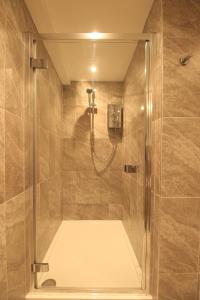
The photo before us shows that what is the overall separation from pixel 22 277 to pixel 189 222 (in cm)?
104

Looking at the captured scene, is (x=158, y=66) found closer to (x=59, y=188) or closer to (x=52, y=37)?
(x=52, y=37)

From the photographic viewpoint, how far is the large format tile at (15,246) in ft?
3.17

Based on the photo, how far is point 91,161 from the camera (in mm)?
2340

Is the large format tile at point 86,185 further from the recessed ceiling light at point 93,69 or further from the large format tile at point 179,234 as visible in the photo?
the large format tile at point 179,234

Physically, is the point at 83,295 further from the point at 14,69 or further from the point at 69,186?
the point at 14,69

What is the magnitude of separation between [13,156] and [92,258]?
113 centimetres

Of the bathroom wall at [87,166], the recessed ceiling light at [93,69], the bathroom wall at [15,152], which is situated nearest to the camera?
the bathroom wall at [15,152]

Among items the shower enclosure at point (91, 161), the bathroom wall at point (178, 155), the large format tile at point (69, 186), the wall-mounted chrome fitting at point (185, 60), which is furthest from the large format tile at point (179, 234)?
the large format tile at point (69, 186)

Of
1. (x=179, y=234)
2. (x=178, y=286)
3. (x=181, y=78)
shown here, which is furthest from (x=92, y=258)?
(x=181, y=78)

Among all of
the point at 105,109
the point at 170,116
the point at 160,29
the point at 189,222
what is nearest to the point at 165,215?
the point at 189,222

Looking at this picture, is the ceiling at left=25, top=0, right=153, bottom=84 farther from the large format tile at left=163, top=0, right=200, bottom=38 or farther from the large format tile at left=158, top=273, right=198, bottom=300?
the large format tile at left=158, top=273, right=198, bottom=300

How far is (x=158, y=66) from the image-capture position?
109 centimetres

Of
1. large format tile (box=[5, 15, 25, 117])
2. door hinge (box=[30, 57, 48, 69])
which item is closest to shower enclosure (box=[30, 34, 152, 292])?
door hinge (box=[30, 57, 48, 69])

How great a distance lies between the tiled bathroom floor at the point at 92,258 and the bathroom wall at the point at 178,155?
0.36 meters
